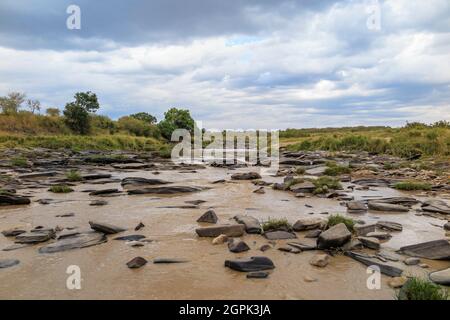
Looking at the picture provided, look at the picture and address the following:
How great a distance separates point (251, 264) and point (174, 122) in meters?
80.7

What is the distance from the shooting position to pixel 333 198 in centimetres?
1384

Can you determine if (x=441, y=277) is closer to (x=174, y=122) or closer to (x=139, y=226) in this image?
(x=139, y=226)

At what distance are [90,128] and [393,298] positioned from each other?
215ft

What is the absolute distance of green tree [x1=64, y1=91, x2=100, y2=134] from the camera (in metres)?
62.2

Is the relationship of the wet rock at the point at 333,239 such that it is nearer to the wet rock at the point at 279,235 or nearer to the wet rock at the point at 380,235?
the wet rock at the point at 279,235

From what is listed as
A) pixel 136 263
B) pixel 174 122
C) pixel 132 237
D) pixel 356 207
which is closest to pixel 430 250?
pixel 356 207

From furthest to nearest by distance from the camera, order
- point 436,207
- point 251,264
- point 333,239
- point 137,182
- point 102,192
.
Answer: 1. point 137,182
2. point 102,192
3. point 436,207
4. point 333,239
5. point 251,264

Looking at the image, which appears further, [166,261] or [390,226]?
[390,226]

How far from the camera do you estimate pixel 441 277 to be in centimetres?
585

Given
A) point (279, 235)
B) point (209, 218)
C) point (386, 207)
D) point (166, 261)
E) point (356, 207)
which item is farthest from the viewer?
point (386, 207)

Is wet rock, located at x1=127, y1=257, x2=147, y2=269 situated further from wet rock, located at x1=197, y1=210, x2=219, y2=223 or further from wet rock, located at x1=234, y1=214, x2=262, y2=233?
wet rock, located at x1=197, y1=210, x2=219, y2=223

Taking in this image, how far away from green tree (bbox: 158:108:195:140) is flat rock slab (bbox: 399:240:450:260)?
78315 millimetres
